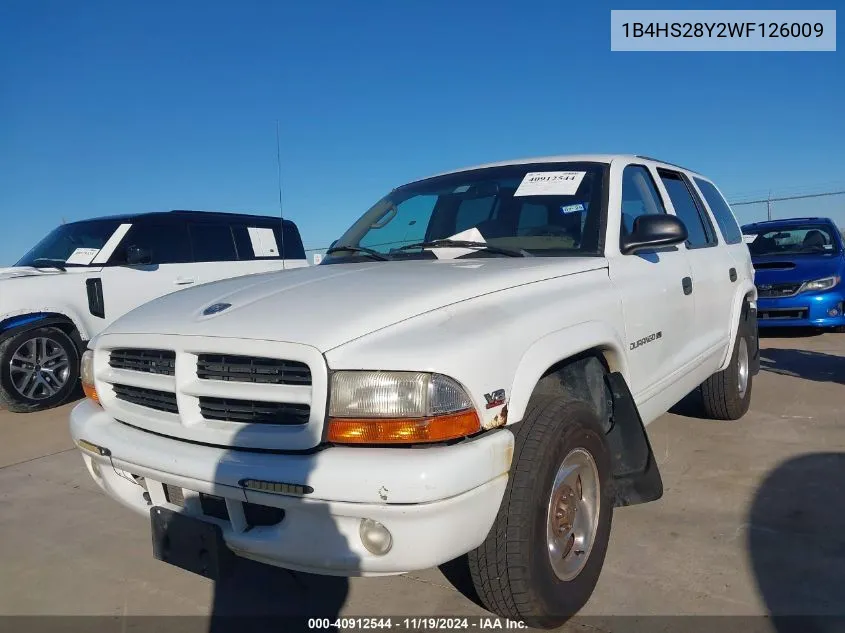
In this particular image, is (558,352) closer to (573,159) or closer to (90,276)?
(573,159)

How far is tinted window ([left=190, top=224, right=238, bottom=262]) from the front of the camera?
7.56 metres

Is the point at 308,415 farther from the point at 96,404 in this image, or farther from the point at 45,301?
the point at 45,301

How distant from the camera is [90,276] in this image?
21.3 feet

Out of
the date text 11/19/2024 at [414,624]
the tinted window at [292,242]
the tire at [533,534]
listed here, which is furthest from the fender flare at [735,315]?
the tinted window at [292,242]

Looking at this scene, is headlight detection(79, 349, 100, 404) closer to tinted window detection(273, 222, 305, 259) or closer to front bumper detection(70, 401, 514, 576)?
front bumper detection(70, 401, 514, 576)

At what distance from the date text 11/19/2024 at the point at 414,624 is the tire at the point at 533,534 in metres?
0.16

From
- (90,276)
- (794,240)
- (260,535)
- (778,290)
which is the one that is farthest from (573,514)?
(794,240)

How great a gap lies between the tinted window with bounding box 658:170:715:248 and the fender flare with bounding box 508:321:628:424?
1517 mm

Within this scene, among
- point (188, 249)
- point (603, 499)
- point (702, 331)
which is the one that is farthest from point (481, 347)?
point (188, 249)

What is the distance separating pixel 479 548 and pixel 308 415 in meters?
0.73

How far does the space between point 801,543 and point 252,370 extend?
2.53 meters

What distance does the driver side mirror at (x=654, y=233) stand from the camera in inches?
114

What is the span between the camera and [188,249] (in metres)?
7.46

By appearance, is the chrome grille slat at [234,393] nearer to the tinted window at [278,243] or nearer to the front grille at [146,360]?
the front grille at [146,360]
